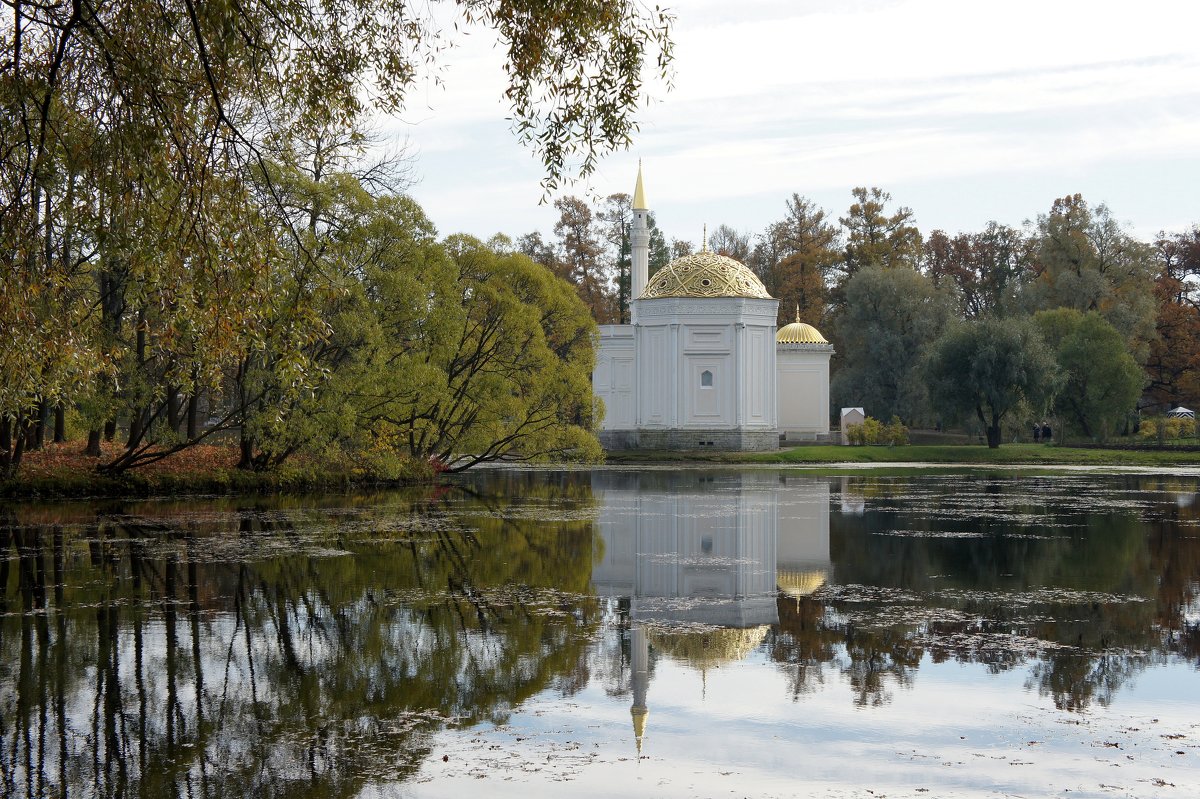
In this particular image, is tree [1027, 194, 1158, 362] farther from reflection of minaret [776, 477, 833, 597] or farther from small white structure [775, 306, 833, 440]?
reflection of minaret [776, 477, 833, 597]

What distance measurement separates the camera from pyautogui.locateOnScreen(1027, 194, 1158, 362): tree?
223 feet

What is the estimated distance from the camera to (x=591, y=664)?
32.1 ft

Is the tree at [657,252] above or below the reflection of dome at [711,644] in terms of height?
above

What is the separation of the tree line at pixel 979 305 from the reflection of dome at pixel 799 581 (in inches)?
1758

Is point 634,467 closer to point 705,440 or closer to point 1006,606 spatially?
point 705,440

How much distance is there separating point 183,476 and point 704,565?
55.5 ft

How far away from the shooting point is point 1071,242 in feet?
230

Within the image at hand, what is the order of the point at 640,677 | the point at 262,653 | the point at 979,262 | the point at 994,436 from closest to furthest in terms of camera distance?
the point at 640,677
the point at 262,653
the point at 994,436
the point at 979,262

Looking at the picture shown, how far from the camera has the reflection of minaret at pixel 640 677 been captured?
26.4ft

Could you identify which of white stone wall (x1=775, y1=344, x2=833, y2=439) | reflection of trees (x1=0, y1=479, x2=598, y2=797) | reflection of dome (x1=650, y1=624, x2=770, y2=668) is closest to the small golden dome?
white stone wall (x1=775, y1=344, x2=833, y2=439)

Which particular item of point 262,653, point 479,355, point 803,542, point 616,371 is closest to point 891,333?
point 616,371

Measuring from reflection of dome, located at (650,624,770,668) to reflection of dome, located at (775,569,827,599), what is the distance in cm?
238

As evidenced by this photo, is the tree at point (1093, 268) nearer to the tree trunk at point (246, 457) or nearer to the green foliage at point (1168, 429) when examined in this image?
the green foliage at point (1168, 429)

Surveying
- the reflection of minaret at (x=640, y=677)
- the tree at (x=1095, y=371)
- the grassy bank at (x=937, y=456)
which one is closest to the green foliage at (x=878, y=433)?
the grassy bank at (x=937, y=456)
